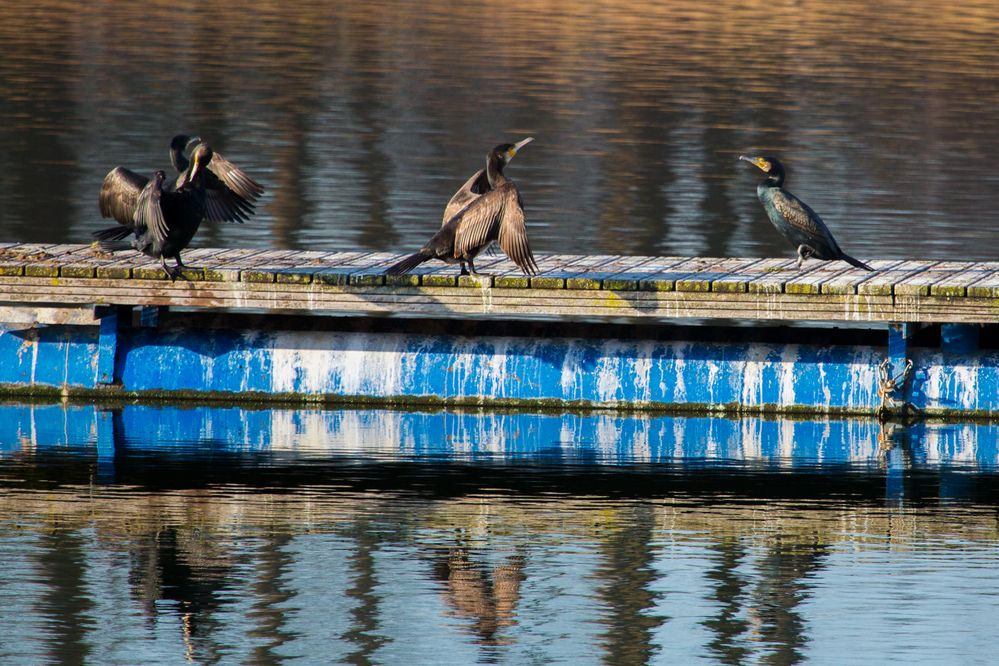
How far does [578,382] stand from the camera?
14859mm

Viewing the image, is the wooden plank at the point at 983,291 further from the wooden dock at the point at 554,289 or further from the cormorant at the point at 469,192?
the cormorant at the point at 469,192

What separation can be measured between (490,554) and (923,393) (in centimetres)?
523

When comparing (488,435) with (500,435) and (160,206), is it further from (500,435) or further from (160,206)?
(160,206)

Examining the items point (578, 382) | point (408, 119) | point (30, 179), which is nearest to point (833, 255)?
point (578, 382)

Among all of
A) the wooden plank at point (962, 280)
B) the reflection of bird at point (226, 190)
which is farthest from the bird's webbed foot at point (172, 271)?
the wooden plank at point (962, 280)

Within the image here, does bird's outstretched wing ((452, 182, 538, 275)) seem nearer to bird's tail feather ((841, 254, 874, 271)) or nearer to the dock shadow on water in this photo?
the dock shadow on water

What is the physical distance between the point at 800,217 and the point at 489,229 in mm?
2319

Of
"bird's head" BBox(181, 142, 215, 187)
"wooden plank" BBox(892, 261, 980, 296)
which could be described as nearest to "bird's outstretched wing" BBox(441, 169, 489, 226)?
"bird's head" BBox(181, 142, 215, 187)

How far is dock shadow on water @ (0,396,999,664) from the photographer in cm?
884

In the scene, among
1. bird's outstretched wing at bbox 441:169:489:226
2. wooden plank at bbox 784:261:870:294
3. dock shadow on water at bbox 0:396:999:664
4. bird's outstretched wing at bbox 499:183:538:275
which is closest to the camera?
dock shadow on water at bbox 0:396:999:664

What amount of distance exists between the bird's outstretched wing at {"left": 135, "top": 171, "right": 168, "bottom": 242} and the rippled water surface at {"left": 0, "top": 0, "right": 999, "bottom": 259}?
6.37 m

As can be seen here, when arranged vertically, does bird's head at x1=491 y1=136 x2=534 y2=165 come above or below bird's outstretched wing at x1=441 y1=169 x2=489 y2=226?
above

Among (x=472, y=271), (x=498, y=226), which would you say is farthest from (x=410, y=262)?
(x=498, y=226)

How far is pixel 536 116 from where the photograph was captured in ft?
117
